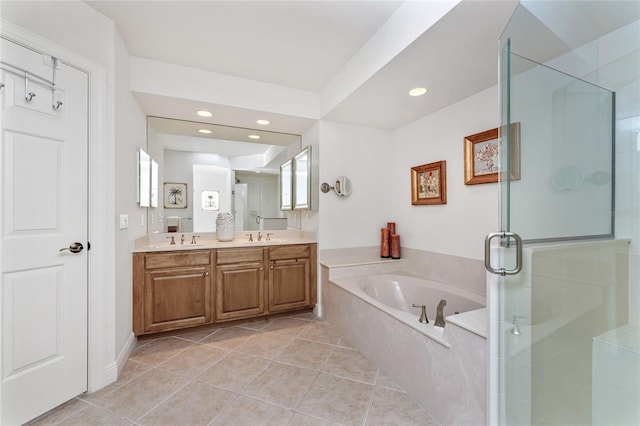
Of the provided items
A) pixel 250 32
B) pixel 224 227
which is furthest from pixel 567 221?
pixel 224 227

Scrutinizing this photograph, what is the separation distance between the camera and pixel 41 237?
57.9 inches

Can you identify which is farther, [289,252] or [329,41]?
[289,252]

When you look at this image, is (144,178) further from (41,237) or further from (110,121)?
(41,237)

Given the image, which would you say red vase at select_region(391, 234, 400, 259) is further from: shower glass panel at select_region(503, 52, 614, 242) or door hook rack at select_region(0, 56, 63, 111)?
door hook rack at select_region(0, 56, 63, 111)

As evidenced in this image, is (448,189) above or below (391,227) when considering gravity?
above

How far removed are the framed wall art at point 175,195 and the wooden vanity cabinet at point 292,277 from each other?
3.70 ft

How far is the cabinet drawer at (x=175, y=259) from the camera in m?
2.35

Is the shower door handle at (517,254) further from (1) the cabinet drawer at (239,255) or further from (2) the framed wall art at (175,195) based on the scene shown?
(2) the framed wall art at (175,195)

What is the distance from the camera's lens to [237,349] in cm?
223

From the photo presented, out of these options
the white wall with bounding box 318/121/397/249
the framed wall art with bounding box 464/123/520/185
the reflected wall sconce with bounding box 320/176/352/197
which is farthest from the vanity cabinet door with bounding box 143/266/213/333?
the framed wall art with bounding box 464/123/520/185

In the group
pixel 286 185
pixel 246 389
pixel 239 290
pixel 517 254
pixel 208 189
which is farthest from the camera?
pixel 286 185

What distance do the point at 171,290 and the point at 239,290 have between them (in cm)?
62

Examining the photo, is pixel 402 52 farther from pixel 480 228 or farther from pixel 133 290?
pixel 133 290

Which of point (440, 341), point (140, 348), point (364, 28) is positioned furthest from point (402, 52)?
Result: point (140, 348)
